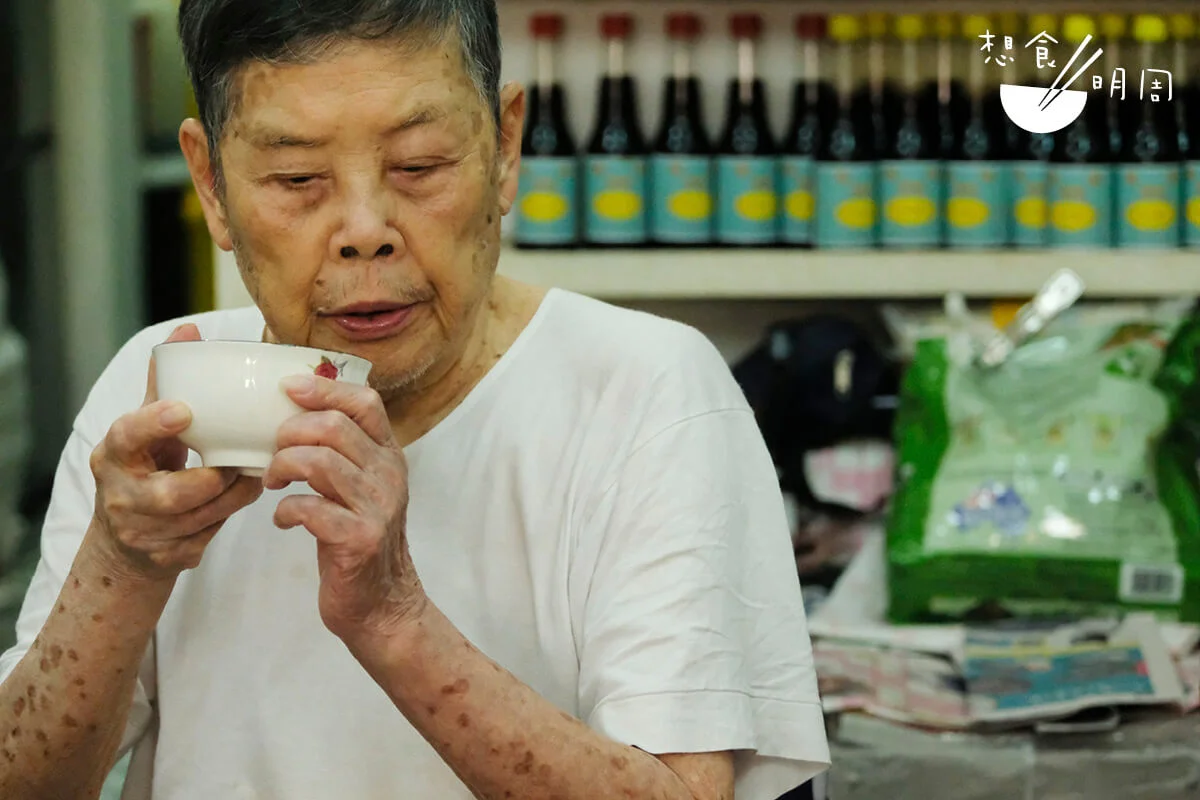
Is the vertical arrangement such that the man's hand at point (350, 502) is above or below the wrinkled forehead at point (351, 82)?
below

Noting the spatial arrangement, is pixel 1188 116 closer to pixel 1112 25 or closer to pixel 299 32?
pixel 1112 25

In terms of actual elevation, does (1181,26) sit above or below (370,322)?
above

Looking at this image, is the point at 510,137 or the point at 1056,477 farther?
the point at 1056,477

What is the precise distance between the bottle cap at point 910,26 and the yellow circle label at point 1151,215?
1.31ft

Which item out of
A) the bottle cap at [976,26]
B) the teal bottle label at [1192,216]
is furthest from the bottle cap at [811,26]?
the teal bottle label at [1192,216]

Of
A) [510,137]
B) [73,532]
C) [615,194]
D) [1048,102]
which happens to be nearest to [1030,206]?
[1048,102]

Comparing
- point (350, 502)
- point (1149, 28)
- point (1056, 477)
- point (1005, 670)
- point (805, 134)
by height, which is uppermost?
point (1149, 28)

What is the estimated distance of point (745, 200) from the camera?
2121mm

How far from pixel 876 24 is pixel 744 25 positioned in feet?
0.64

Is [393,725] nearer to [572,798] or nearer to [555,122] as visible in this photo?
[572,798]

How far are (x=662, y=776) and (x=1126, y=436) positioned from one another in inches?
52.3

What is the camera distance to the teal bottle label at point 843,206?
2.11 m

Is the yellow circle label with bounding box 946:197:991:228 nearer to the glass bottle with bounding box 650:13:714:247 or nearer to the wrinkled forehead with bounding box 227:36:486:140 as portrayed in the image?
the glass bottle with bounding box 650:13:714:247

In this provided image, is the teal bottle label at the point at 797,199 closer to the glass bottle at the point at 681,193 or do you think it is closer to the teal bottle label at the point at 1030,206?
the glass bottle at the point at 681,193
